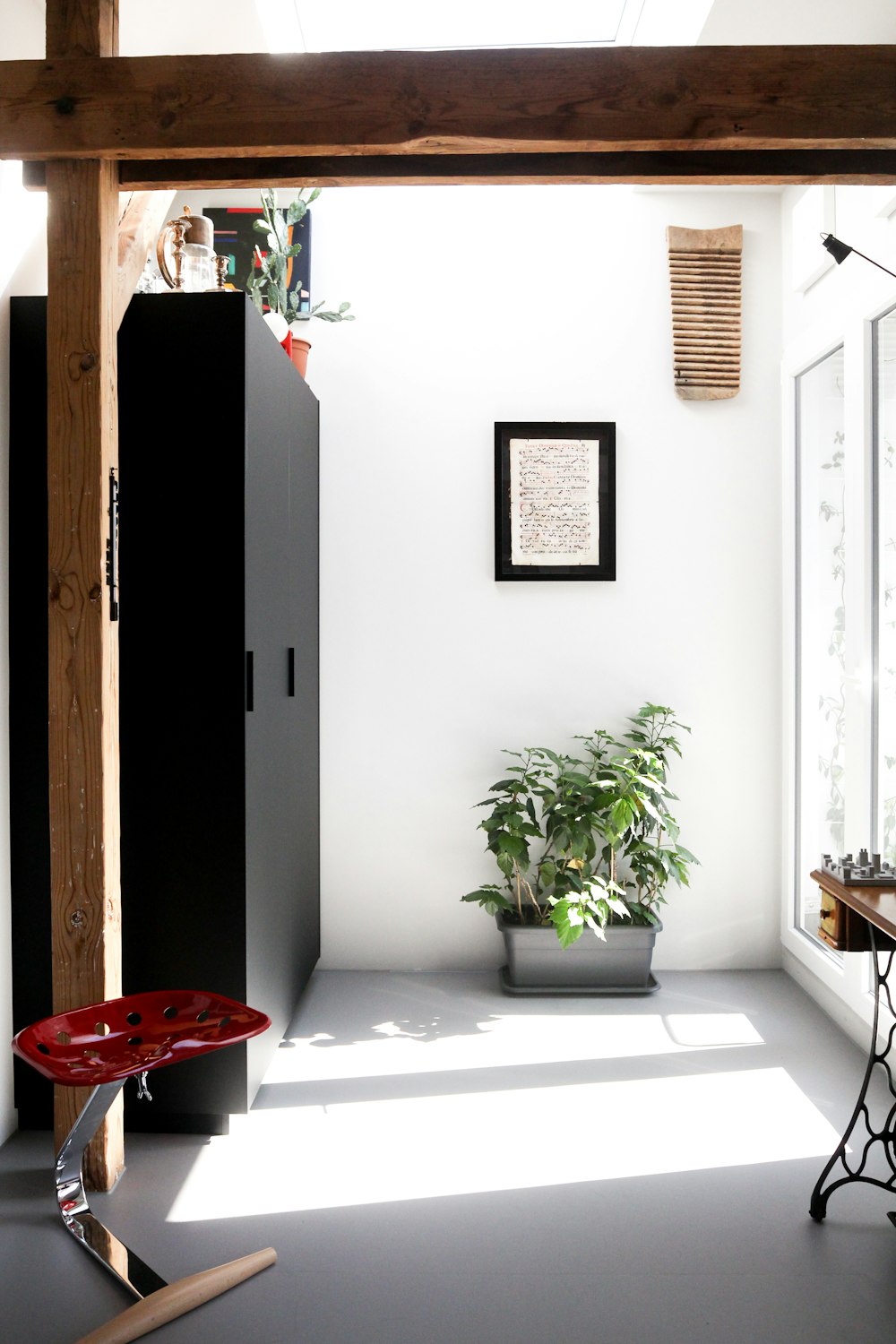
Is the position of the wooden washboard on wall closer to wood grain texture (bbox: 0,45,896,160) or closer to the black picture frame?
the black picture frame

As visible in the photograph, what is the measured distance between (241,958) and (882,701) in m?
A: 1.98

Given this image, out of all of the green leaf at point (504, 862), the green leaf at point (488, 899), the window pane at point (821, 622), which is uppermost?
the window pane at point (821, 622)

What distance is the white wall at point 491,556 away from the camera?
396cm

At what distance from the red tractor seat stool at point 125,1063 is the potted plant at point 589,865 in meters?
1.62

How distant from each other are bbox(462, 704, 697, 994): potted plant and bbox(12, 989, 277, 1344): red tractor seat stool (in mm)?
1623

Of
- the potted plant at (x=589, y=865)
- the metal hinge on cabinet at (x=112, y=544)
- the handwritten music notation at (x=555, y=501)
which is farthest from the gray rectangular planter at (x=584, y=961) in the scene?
the metal hinge on cabinet at (x=112, y=544)

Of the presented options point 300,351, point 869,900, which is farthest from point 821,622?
point 300,351

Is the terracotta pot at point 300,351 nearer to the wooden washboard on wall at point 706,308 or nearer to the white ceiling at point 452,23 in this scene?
the white ceiling at point 452,23

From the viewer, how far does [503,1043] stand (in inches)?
129

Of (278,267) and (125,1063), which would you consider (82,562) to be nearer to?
(125,1063)

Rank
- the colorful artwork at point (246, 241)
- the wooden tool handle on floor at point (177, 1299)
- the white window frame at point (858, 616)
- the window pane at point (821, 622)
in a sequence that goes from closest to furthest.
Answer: the wooden tool handle on floor at point (177, 1299), the white window frame at point (858, 616), the window pane at point (821, 622), the colorful artwork at point (246, 241)

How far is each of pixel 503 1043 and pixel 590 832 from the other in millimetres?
756

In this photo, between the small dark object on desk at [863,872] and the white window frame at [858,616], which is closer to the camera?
the small dark object on desk at [863,872]

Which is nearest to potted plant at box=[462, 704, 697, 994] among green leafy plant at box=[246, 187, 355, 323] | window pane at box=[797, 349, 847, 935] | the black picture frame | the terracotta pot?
window pane at box=[797, 349, 847, 935]
